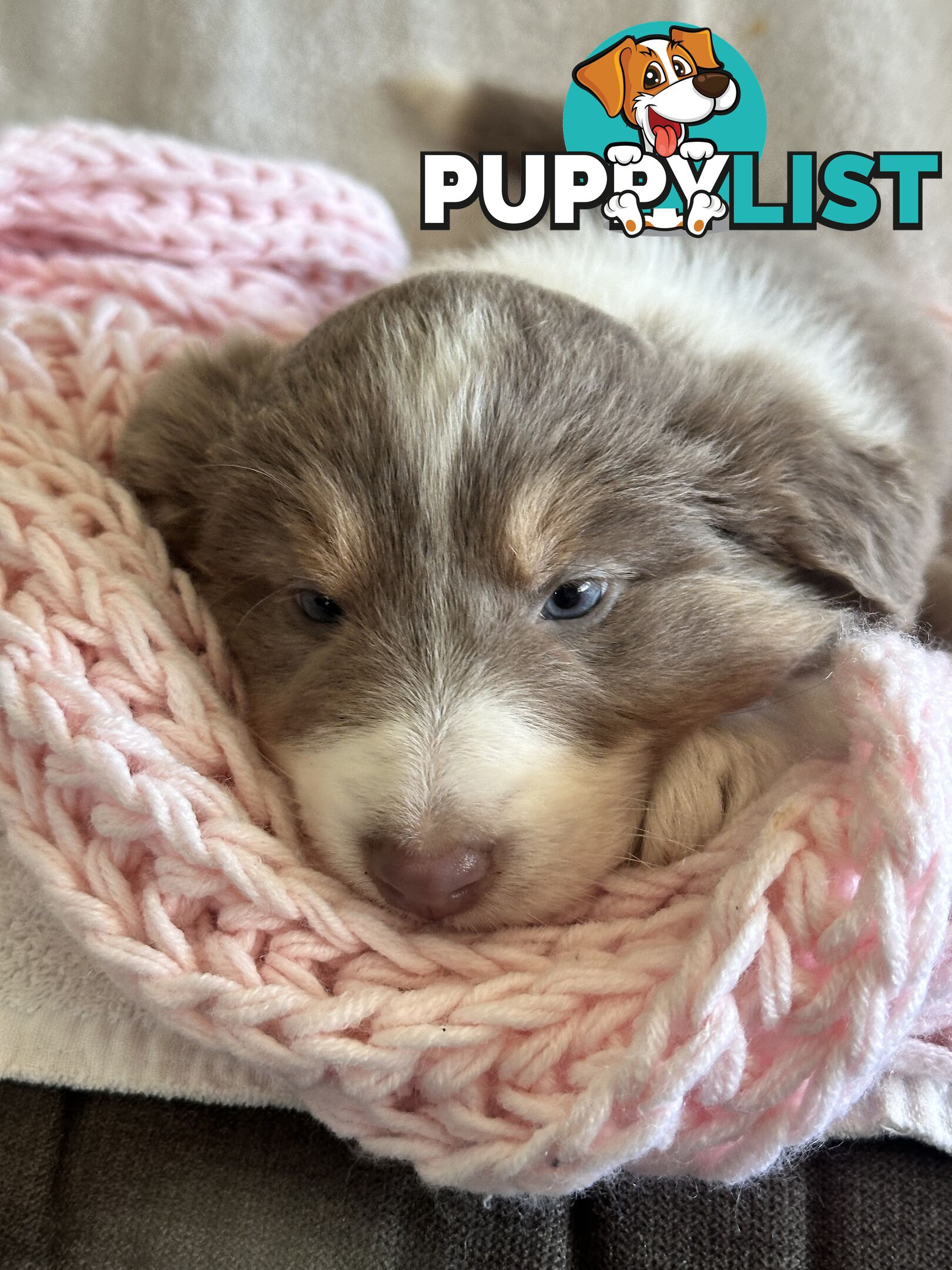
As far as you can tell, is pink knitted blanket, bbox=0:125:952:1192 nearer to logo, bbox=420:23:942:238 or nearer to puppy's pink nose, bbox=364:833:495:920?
puppy's pink nose, bbox=364:833:495:920

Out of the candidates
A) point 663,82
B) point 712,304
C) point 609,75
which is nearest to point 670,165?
point 663,82

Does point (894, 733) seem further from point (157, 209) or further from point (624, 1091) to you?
point (157, 209)

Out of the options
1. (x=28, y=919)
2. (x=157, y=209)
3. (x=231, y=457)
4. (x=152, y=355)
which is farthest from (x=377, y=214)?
(x=28, y=919)

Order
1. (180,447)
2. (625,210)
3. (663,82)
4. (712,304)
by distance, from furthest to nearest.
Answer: (663,82)
(625,210)
(712,304)
(180,447)

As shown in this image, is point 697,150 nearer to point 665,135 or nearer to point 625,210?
point 665,135

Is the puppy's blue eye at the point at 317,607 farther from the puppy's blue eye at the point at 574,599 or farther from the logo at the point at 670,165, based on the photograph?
the logo at the point at 670,165

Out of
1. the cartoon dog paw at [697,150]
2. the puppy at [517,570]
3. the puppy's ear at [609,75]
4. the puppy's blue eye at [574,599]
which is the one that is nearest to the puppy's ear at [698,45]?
the puppy's ear at [609,75]
